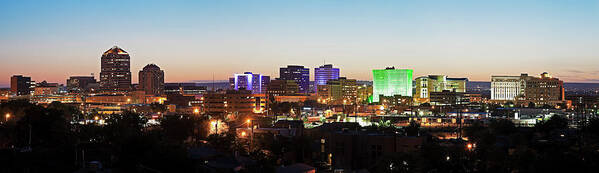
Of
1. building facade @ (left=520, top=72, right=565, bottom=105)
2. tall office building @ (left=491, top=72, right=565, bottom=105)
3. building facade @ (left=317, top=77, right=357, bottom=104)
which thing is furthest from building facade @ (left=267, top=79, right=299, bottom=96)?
building facade @ (left=520, top=72, right=565, bottom=105)

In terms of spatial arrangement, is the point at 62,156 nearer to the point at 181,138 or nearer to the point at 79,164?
the point at 79,164

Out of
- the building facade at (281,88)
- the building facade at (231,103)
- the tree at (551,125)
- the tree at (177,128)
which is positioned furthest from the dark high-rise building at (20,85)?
the tree at (551,125)

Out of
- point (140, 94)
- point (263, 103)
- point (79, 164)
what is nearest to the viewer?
point (79, 164)

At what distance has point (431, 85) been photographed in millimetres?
155250

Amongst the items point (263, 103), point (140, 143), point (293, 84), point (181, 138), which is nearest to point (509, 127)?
point (181, 138)

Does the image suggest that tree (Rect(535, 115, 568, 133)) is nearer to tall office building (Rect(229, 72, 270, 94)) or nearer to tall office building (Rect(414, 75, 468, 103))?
tall office building (Rect(414, 75, 468, 103))

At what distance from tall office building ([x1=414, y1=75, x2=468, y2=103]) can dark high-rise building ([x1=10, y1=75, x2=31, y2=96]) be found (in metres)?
130

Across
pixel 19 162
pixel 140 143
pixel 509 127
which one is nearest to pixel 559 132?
pixel 509 127

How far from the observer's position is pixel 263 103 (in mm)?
97125

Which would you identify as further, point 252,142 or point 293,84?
point 293,84

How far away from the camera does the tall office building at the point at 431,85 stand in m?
151

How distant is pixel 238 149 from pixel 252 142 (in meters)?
2.42

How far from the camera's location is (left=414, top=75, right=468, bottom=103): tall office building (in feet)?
495

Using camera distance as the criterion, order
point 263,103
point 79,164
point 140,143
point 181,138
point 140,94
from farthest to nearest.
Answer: point 140,94
point 263,103
point 181,138
point 79,164
point 140,143
